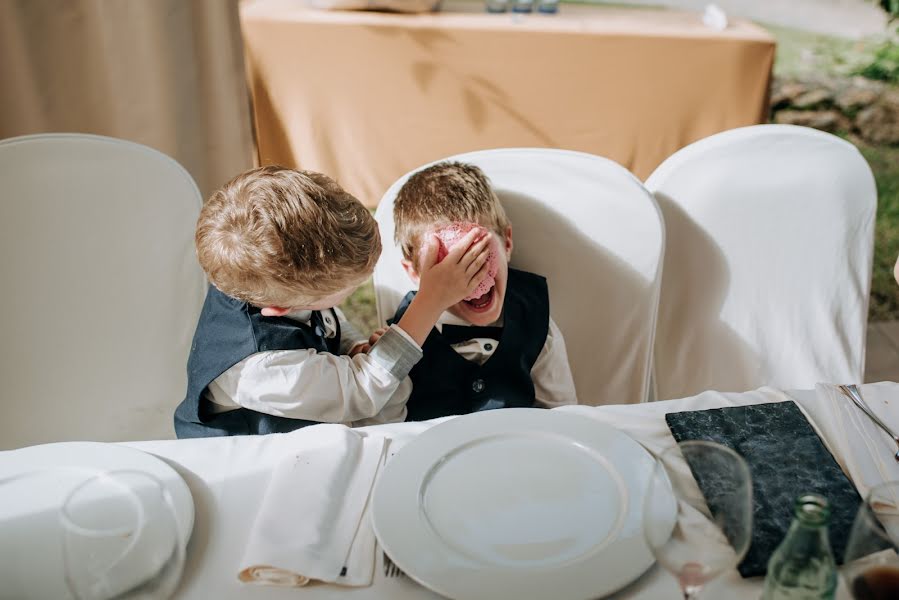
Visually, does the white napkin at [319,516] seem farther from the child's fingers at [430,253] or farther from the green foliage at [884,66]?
the green foliage at [884,66]

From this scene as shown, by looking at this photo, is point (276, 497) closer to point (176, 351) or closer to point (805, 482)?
point (805, 482)

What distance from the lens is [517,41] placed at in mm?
2988

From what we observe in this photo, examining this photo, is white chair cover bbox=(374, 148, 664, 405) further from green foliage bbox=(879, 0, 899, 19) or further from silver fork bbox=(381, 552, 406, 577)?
green foliage bbox=(879, 0, 899, 19)

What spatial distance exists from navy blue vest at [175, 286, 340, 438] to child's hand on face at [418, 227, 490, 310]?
0.20 meters

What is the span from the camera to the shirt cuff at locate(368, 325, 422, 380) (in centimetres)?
126

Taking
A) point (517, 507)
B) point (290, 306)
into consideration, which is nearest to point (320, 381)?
point (290, 306)

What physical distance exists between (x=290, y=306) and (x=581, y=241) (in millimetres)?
577

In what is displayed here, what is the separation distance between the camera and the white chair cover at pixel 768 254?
149 centimetres

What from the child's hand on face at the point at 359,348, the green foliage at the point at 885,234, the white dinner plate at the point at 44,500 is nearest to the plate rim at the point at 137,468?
the white dinner plate at the point at 44,500

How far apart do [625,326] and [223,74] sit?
5.32 ft

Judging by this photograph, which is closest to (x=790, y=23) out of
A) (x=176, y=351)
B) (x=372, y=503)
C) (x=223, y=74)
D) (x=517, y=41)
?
(x=517, y=41)

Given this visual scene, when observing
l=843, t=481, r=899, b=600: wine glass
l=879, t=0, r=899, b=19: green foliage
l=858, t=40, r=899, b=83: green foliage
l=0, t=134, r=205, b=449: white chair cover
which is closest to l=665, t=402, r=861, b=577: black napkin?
l=843, t=481, r=899, b=600: wine glass

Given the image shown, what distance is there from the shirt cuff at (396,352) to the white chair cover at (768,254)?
587mm

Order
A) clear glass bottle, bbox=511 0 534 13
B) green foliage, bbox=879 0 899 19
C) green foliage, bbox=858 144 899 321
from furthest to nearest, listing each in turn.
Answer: green foliage, bbox=879 0 899 19 → clear glass bottle, bbox=511 0 534 13 → green foliage, bbox=858 144 899 321
